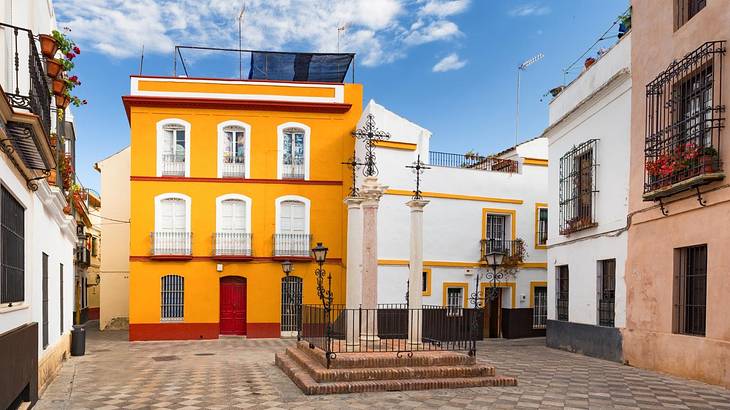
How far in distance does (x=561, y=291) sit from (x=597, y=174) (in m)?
3.91

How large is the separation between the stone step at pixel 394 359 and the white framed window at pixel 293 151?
10.8 metres

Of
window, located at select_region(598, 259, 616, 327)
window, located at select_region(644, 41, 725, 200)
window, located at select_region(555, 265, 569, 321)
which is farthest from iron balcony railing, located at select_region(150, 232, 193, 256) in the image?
window, located at select_region(644, 41, 725, 200)

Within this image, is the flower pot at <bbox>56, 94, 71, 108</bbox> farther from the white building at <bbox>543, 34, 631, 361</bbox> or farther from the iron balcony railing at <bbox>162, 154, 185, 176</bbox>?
the white building at <bbox>543, 34, 631, 361</bbox>

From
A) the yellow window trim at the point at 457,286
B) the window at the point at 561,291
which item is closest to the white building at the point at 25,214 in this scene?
the yellow window trim at the point at 457,286

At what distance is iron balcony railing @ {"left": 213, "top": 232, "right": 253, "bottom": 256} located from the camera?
20516mm

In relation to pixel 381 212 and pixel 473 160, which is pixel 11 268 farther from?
pixel 473 160

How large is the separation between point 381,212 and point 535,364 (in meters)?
7.63

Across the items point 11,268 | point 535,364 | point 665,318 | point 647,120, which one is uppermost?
point 647,120

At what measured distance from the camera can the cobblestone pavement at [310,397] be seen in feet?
29.7

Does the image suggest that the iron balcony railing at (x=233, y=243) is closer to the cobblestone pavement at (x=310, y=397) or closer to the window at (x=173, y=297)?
the window at (x=173, y=297)

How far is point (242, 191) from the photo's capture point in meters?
20.8

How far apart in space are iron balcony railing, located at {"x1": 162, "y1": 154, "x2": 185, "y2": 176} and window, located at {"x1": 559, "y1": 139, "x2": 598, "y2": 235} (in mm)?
12532

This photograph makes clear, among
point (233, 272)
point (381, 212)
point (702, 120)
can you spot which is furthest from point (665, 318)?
point (233, 272)

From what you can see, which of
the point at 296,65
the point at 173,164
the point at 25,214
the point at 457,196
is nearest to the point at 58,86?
the point at 25,214
